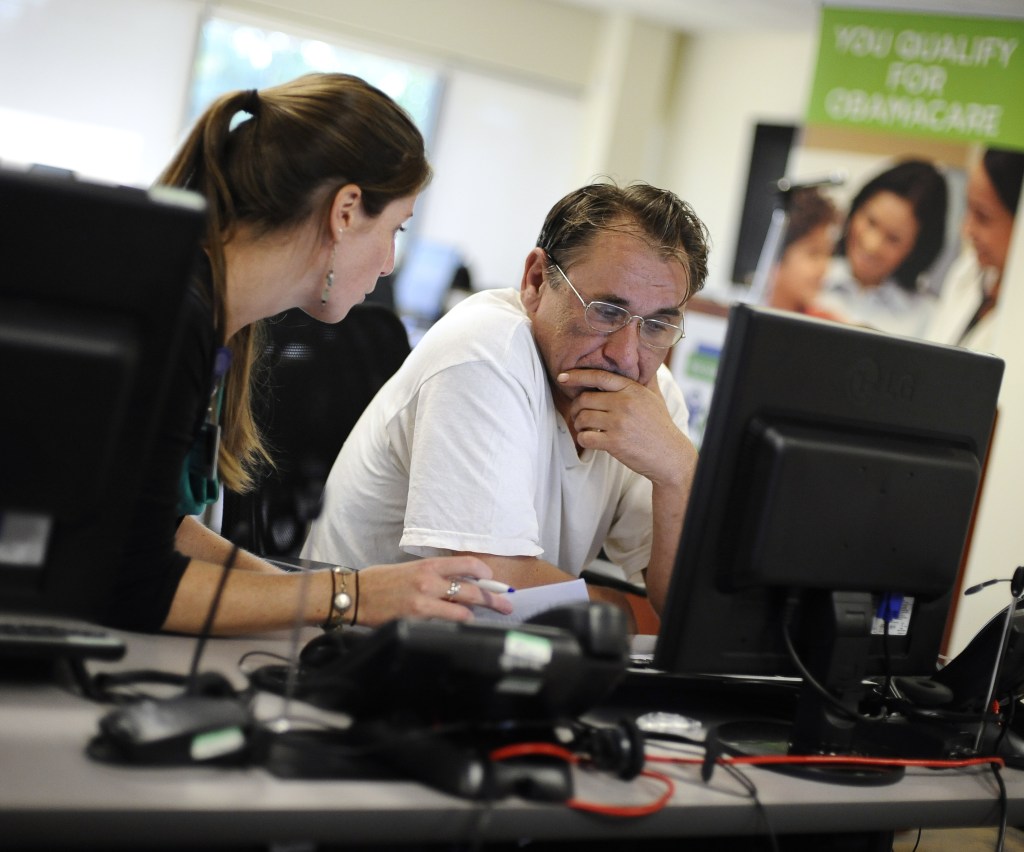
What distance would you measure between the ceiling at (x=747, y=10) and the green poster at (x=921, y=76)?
0.51 m

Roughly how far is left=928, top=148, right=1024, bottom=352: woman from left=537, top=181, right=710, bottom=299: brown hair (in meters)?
3.67

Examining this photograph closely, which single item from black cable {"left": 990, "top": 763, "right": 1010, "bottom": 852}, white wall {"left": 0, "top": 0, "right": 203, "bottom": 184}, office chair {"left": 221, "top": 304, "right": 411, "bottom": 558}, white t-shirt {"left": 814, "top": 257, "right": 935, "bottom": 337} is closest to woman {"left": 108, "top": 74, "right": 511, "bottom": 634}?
office chair {"left": 221, "top": 304, "right": 411, "bottom": 558}

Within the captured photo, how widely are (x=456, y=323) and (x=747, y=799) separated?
854 millimetres

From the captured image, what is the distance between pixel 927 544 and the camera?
1.33 m

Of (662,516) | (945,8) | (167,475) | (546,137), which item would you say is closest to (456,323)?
(662,516)

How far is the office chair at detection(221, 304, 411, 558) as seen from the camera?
1.94 metres

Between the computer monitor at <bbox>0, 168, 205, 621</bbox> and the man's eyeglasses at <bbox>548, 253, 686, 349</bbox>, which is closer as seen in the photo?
the computer monitor at <bbox>0, 168, 205, 621</bbox>

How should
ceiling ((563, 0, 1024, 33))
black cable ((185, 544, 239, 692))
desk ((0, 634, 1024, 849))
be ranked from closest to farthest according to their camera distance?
desk ((0, 634, 1024, 849))
black cable ((185, 544, 239, 692))
ceiling ((563, 0, 1024, 33))

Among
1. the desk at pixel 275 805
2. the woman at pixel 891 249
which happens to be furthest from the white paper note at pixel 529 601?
the woman at pixel 891 249

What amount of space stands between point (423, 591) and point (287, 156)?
20.6 inches

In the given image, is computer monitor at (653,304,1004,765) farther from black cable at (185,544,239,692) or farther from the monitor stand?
black cable at (185,544,239,692)

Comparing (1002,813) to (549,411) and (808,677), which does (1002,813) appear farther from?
(549,411)

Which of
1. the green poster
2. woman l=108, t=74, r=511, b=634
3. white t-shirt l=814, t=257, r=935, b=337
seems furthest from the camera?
white t-shirt l=814, t=257, r=935, b=337

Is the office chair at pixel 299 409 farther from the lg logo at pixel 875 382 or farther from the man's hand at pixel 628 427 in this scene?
the lg logo at pixel 875 382
